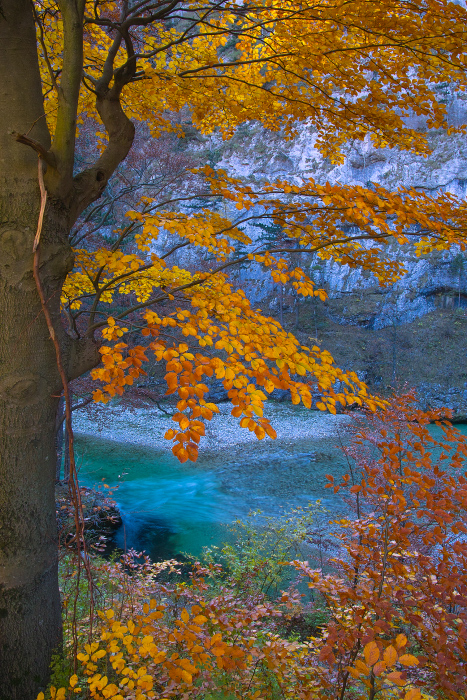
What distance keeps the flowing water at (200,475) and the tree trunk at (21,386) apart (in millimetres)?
4270

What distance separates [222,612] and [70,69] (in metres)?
3.33

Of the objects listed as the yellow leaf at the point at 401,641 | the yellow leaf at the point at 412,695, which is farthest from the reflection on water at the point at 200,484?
the yellow leaf at the point at 412,695

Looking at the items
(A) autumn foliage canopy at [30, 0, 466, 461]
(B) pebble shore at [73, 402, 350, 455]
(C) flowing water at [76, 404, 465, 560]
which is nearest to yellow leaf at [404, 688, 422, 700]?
(A) autumn foliage canopy at [30, 0, 466, 461]

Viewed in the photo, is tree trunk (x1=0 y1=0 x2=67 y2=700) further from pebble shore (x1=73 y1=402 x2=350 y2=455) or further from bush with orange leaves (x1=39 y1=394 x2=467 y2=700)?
pebble shore (x1=73 y1=402 x2=350 y2=455)

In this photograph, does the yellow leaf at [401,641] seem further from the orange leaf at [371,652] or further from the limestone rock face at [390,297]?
the limestone rock face at [390,297]

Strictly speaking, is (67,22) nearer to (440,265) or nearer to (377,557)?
(377,557)

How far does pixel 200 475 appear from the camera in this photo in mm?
10586

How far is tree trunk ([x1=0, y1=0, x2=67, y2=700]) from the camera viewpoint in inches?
72.6

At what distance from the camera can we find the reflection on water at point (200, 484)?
747 centimetres

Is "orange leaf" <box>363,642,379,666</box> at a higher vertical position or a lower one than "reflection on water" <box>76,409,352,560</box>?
higher

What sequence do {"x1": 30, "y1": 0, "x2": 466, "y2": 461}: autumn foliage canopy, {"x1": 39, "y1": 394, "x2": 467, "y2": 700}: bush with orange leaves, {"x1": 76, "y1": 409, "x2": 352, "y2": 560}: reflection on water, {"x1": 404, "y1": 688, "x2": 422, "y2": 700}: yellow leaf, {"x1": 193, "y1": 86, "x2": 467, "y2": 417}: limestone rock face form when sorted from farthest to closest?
{"x1": 193, "y1": 86, "x2": 467, "y2": 417}: limestone rock face → {"x1": 76, "y1": 409, "x2": 352, "y2": 560}: reflection on water → {"x1": 30, "y1": 0, "x2": 466, "y2": 461}: autumn foliage canopy → {"x1": 39, "y1": 394, "x2": 467, "y2": 700}: bush with orange leaves → {"x1": 404, "y1": 688, "x2": 422, "y2": 700}: yellow leaf

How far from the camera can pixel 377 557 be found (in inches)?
74.7

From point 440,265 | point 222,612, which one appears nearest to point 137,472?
point 222,612

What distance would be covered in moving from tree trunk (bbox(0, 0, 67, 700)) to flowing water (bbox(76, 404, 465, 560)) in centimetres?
427
